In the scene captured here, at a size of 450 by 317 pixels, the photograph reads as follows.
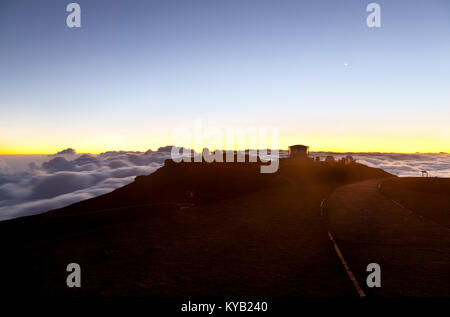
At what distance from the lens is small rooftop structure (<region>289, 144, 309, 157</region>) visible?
72.6 meters

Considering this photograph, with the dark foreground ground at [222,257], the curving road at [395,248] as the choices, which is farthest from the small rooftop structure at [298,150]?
the curving road at [395,248]

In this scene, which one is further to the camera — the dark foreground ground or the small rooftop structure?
the small rooftop structure

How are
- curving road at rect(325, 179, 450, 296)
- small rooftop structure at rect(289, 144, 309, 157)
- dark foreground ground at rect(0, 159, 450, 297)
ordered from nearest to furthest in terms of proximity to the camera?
curving road at rect(325, 179, 450, 296)
dark foreground ground at rect(0, 159, 450, 297)
small rooftop structure at rect(289, 144, 309, 157)

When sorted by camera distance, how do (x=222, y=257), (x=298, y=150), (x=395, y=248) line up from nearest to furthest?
(x=222, y=257) < (x=395, y=248) < (x=298, y=150)

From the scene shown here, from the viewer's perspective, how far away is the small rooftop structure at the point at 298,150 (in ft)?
238

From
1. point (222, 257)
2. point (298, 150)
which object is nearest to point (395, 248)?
point (222, 257)

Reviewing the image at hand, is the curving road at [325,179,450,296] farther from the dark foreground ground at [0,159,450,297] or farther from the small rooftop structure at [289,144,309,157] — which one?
the small rooftop structure at [289,144,309,157]

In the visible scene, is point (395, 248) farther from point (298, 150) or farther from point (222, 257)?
point (298, 150)

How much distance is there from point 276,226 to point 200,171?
129 ft

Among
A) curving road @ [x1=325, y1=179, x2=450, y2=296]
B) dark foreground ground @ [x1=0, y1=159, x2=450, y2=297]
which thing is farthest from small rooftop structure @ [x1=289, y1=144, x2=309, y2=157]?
curving road @ [x1=325, y1=179, x2=450, y2=296]

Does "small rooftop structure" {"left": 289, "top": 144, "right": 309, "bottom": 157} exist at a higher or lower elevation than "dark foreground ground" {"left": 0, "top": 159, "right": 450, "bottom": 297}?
higher

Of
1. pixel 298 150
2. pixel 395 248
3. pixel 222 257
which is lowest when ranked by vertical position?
pixel 222 257

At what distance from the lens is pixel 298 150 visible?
7344 centimetres
